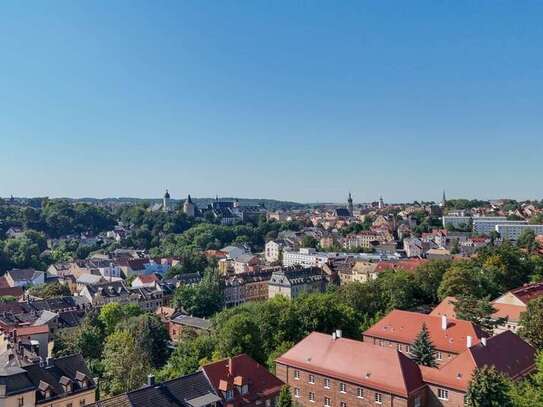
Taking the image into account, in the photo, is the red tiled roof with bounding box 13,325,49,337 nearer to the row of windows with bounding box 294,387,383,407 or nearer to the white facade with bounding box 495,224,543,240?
the row of windows with bounding box 294,387,383,407

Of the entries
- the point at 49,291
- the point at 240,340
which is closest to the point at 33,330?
Result: the point at 240,340

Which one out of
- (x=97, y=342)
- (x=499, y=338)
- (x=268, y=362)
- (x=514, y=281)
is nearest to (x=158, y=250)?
(x=97, y=342)

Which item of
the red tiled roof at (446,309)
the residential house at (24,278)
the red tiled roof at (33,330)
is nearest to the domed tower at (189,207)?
the residential house at (24,278)

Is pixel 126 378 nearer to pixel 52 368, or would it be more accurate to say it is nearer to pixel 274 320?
pixel 52 368

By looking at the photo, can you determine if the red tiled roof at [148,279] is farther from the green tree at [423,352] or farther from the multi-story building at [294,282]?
the green tree at [423,352]

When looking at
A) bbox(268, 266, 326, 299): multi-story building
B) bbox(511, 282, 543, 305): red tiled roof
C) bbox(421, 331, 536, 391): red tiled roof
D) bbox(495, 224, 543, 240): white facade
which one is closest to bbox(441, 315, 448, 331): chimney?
bbox(421, 331, 536, 391): red tiled roof

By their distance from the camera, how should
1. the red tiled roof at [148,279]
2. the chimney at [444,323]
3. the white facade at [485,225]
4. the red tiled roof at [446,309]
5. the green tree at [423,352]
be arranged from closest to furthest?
the green tree at [423,352] < the chimney at [444,323] < the red tiled roof at [446,309] < the red tiled roof at [148,279] < the white facade at [485,225]
